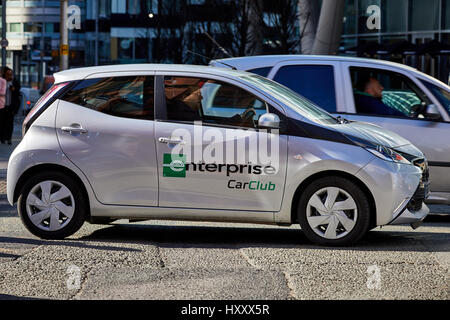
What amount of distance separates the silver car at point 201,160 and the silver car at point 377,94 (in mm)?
1480

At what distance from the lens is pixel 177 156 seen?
26.9ft

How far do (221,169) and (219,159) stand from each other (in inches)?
3.5

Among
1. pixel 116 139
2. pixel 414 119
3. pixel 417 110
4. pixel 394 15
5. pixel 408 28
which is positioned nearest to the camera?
pixel 116 139

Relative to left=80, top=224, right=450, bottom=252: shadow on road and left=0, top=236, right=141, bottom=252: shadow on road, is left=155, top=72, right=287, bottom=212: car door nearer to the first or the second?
left=80, top=224, right=450, bottom=252: shadow on road

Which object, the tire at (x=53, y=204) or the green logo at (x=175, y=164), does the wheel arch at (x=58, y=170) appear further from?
the green logo at (x=175, y=164)

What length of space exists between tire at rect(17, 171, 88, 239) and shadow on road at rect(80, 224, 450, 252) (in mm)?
313

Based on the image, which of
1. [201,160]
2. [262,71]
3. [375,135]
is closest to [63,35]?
[262,71]

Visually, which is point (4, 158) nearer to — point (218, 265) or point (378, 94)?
point (378, 94)

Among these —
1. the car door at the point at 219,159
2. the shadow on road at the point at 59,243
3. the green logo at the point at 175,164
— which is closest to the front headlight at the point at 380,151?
the car door at the point at 219,159

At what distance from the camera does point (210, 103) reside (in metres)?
8.45
